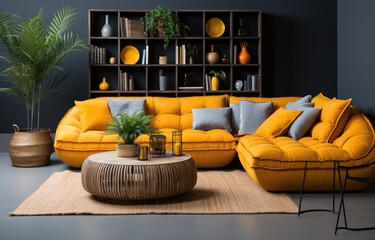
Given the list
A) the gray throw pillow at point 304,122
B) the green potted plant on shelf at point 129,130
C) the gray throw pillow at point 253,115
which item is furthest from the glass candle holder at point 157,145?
the gray throw pillow at point 253,115

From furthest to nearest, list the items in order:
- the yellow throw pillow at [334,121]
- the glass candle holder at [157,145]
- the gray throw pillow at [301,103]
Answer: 1. the gray throw pillow at [301,103]
2. the yellow throw pillow at [334,121]
3. the glass candle holder at [157,145]

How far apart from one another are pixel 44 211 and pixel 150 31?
12.7 ft

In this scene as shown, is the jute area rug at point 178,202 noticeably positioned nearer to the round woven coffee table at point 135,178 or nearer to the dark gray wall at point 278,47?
the round woven coffee table at point 135,178

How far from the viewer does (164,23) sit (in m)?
7.57

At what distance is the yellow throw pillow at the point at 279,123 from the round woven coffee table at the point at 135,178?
183 cm

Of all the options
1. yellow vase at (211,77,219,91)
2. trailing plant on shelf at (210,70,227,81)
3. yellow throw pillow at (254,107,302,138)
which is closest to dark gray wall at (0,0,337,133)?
trailing plant on shelf at (210,70,227,81)

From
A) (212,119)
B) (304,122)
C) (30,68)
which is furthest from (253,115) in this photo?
(30,68)

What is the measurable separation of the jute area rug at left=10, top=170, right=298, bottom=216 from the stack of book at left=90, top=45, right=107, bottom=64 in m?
2.57

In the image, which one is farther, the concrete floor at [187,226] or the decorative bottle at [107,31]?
the decorative bottle at [107,31]

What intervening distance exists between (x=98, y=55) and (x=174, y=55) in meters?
1.07

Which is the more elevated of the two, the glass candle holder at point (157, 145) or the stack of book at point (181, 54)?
the stack of book at point (181, 54)

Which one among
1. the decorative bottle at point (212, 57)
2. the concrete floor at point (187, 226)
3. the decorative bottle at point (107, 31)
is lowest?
the concrete floor at point (187, 226)

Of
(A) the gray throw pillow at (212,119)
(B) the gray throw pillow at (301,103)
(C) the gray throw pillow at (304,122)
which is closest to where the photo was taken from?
(C) the gray throw pillow at (304,122)

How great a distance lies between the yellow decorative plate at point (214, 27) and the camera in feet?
25.8
